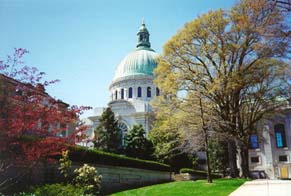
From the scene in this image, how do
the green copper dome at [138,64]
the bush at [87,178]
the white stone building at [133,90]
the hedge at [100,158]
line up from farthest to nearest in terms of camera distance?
the green copper dome at [138,64]
the white stone building at [133,90]
the hedge at [100,158]
the bush at [87,178]

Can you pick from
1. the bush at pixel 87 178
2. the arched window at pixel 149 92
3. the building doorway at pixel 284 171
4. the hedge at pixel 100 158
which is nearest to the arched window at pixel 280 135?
the building doorway at pixel 284 171

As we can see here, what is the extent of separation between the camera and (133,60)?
57812 mm

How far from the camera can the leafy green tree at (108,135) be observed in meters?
38.8

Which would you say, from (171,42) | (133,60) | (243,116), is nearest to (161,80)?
(171,42)

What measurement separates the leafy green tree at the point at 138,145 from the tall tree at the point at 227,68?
15.3 meters

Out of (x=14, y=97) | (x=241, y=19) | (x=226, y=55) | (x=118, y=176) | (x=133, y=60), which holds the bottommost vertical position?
(x=118, y=176)

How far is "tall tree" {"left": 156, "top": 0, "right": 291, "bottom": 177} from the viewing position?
2280 centimetres

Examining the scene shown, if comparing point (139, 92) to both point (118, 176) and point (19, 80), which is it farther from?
point (19, 80)

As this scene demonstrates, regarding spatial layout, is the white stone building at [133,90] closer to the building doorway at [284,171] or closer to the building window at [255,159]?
the building window at [255,159]

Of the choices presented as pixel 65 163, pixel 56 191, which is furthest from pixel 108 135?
pixel 56 191

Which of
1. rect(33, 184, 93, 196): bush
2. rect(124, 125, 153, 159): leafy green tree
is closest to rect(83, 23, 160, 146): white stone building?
rect(124, 125, 153, 159): leafy green tree

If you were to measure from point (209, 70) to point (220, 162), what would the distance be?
2004cm

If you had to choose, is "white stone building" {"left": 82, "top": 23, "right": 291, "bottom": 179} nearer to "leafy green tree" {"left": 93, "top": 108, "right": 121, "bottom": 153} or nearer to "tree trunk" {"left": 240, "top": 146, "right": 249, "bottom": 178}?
"leafy green tree" {"left": 93, "top": 108, "right": 121, "bottom": 153}

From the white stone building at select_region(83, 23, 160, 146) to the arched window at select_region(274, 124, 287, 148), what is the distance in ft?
57.9
